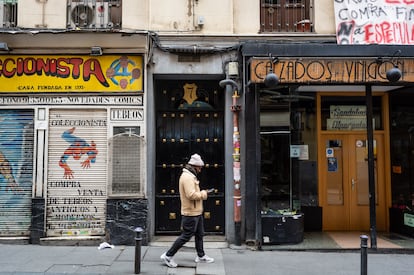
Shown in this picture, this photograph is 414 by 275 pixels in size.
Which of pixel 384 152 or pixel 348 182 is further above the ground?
pixel 384 152

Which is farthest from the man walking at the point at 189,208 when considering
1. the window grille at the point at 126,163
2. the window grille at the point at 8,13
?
the window grille at the point at 8,13

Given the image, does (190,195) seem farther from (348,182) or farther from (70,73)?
(348,182)

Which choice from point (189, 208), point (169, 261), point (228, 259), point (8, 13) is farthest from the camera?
point (8, 13)

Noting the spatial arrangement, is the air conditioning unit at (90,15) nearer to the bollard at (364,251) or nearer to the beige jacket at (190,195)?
the beige jacket at (190,195)

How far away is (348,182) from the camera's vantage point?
10.1 m

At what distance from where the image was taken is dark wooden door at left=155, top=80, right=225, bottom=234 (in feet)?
30.7

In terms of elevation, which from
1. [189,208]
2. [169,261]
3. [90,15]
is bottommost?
[169,261]

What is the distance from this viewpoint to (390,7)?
9109 millimetres

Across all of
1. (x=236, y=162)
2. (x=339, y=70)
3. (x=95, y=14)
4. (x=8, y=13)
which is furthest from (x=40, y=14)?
(x=339, y=70)

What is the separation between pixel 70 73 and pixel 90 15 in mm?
1452

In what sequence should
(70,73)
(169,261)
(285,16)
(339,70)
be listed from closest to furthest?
(169,261), (339,70), (70,73), (285,16)

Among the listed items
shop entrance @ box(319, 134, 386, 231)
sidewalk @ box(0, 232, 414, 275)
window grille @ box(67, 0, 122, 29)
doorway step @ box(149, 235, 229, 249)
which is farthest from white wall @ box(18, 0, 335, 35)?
Answer: sidewalk @ box(0, 232, 414, 275)

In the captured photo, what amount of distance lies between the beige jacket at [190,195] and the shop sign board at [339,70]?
258 centimetres

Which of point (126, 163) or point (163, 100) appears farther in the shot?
point (163, 100)
